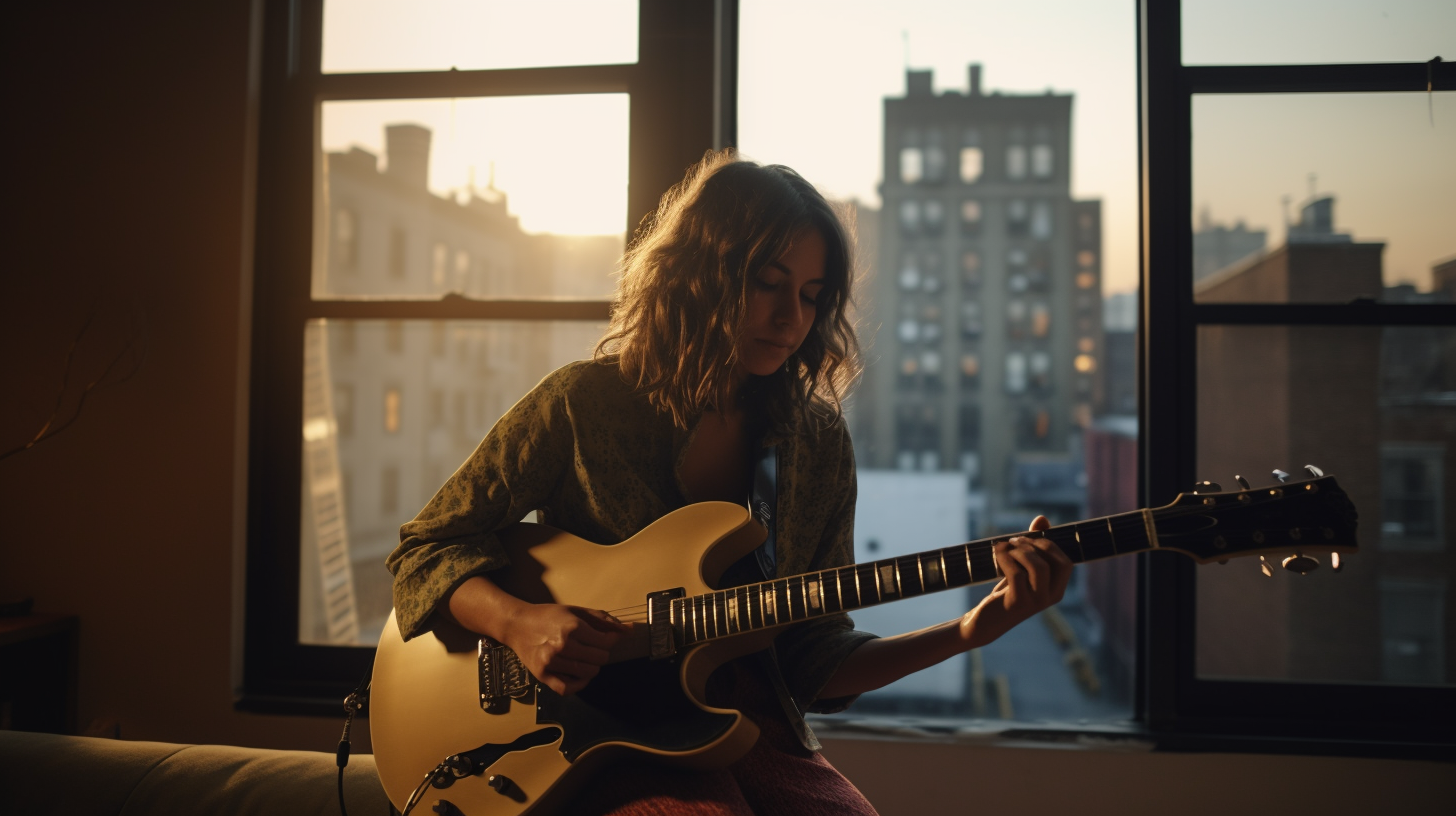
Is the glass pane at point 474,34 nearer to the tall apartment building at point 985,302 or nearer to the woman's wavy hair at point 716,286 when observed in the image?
the tall apartment building at point 985,302

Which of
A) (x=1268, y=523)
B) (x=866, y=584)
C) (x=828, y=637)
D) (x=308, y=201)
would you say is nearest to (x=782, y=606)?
(x=866, y=584)

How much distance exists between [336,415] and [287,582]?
0.41m

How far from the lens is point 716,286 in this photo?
120cm

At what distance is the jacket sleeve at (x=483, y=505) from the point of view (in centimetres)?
110

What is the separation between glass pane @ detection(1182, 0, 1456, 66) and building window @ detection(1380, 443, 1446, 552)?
82 centimetres

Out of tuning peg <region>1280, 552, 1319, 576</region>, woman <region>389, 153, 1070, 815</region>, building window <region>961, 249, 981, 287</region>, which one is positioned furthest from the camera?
building window <region>961, 249, 981, 287</region>

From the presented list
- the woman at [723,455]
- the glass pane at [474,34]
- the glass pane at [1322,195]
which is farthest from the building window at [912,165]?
the woman at [723,455]

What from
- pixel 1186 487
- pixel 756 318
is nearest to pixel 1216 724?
pixel 1186 487

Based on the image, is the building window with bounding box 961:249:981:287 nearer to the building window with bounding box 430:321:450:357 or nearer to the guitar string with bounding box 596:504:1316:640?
the guitar string with bounding box 596:504:1316:640

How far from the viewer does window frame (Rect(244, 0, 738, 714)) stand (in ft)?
5.84

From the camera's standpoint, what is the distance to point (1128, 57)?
5.81 feet

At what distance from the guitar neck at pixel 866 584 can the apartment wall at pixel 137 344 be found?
121cm

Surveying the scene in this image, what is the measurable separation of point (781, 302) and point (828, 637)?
51cm

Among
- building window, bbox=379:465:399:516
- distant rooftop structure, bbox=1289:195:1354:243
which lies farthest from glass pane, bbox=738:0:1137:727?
building window, bbox=379:465:399:516
